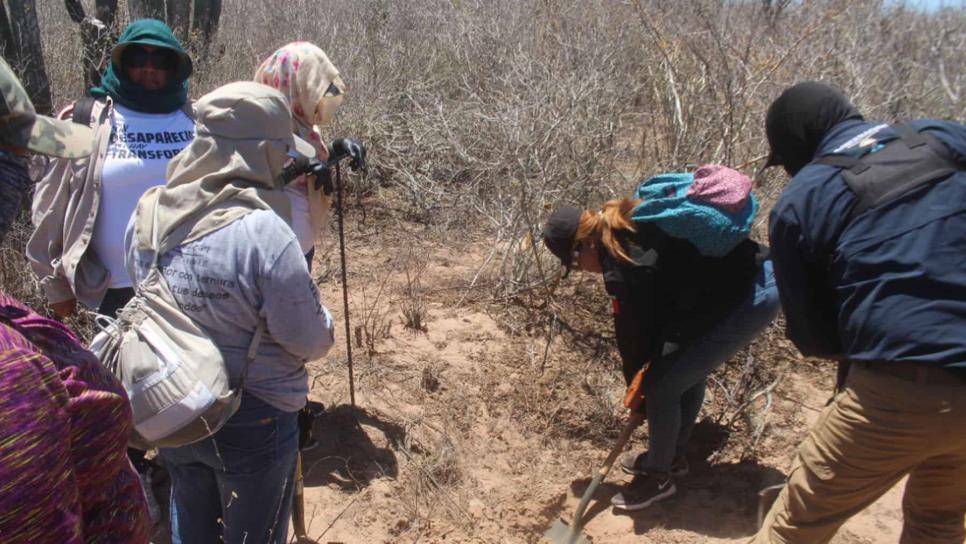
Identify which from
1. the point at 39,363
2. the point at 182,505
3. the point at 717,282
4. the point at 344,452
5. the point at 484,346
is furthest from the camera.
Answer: the point at 484,346

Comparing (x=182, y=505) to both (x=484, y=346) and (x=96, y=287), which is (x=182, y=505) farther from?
(x=484, y=346)

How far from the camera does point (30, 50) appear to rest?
432cm

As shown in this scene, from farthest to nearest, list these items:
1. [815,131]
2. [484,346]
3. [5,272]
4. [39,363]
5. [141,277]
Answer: [484,346], [5,272], [815,131], [141,277], [39,363]

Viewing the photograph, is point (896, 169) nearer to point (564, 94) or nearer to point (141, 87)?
point (141, 87)

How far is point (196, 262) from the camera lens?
1826 millimetres

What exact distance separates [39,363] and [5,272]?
316 cm

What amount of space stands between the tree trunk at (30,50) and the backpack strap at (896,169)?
4.20m

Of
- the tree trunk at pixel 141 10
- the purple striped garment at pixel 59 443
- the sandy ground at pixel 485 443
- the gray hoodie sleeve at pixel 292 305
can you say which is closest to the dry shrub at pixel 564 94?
the sandy ground at pixel 485 443

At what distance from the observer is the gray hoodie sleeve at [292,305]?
182 centimetres

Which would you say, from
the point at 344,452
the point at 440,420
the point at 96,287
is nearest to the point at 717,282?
the point at 440,420

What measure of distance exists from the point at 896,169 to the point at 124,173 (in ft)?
7.87

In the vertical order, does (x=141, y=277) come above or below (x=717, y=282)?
above

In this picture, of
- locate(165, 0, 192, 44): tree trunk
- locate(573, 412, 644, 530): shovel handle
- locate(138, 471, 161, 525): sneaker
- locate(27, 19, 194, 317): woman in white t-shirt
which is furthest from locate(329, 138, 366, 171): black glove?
locate(165, 0, 192, 44): tree trunk

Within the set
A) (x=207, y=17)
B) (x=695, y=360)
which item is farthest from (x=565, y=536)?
(x=207, y=17)
